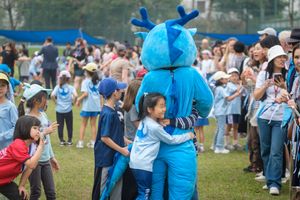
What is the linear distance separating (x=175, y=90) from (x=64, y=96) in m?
6.47

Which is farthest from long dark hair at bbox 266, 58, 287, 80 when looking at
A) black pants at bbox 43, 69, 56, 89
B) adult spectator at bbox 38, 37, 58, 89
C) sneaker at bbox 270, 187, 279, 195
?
black pants at bbox 43, 69, 56, 89

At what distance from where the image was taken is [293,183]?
6438mm

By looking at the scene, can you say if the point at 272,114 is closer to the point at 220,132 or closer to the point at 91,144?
the point at 220,132

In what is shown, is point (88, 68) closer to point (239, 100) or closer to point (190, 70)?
point (239, 100)

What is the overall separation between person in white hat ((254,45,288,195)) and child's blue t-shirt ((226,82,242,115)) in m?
3.52

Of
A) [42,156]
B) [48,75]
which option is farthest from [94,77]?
[48,75]

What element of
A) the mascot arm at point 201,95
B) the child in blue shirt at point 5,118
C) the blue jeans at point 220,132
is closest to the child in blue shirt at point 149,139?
the mascot arm at point 201,95

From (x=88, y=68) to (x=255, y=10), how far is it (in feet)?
68.3

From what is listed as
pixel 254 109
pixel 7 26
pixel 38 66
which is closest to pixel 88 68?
pixel 254 109

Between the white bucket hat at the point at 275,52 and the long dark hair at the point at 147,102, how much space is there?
247 cm

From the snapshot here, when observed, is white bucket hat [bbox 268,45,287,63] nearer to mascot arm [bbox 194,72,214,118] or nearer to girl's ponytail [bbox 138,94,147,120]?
mascot arm [bbox 194,72,214,118]

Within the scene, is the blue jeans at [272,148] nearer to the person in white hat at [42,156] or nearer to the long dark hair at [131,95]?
the long dark hair at [131,95]

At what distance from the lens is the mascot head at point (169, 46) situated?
5766 mm

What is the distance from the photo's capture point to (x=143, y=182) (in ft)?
18.8
